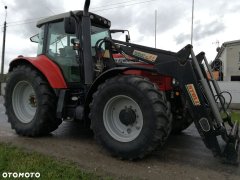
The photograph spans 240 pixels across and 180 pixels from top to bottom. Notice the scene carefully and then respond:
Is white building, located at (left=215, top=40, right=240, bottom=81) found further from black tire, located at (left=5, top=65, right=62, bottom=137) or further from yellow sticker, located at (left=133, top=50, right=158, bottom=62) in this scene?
yellow sticker, located at (left=133, top=50, right=158, bottom=62)

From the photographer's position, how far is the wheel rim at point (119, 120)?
482 cm

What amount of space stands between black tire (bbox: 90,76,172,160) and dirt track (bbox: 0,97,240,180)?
0.21 meters

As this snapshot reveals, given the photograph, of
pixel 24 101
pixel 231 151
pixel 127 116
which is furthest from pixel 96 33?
pixel 231 151

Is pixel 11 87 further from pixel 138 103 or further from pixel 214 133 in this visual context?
pixel 214 133

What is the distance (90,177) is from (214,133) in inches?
69.7

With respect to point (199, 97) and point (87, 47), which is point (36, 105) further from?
point (199, 97)

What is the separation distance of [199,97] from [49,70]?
3.06 meters

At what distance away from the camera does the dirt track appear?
13.7ft

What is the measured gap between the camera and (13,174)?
13.1 feet

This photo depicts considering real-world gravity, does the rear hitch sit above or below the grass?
above

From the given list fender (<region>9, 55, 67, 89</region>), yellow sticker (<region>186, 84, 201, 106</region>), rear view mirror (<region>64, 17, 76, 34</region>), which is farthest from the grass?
rear view mirror (<region>64, 17, 76, 34</region>)

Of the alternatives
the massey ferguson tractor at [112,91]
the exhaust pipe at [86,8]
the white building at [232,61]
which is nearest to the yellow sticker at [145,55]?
the massey ferguson tractor at [112,91]

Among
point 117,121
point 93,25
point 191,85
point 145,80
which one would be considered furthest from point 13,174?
point 93,25

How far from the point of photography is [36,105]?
6.23 meters
